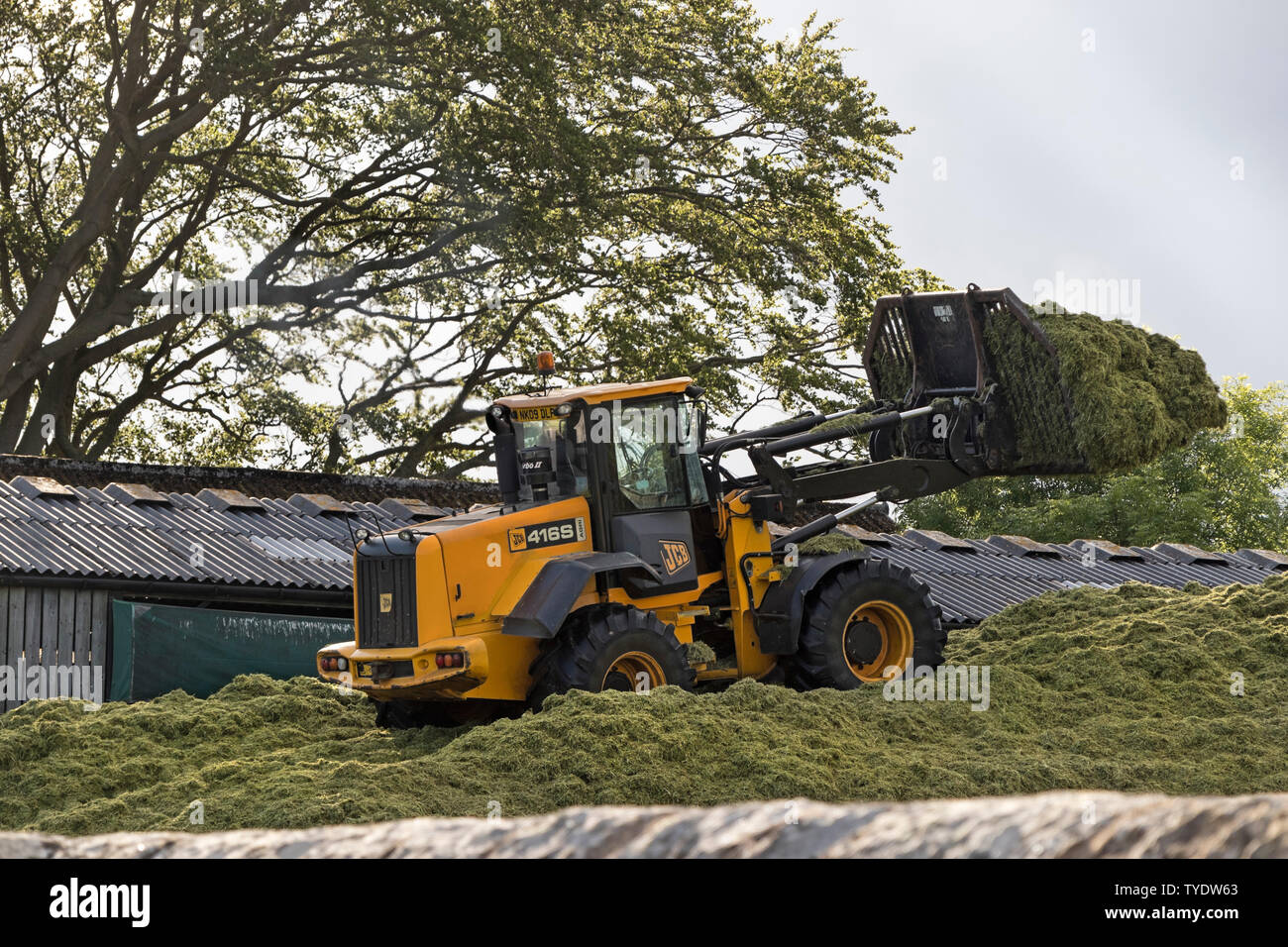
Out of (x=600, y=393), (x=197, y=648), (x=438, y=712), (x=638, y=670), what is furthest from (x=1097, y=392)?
(x=197, y=648)

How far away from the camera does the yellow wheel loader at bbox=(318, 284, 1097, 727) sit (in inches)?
393

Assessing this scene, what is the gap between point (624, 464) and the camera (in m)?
10.8

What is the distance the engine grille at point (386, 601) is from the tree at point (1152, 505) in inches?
1460

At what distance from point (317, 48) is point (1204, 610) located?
1753 cm

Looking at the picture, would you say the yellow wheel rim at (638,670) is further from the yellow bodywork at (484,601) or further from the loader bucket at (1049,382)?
the loader bucket at (1049,382)

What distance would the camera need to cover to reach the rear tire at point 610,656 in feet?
31.7

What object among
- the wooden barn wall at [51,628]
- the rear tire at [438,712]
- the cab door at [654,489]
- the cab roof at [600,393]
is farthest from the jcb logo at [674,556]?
the wooden barn wall at [51,628]

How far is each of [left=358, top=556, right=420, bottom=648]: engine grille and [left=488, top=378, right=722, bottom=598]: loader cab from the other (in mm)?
1291

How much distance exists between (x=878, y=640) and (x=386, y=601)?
151 inches

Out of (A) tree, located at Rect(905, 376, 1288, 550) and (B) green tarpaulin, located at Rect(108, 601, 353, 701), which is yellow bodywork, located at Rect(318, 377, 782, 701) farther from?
(A) tree, located at Rect(905, 376, 1288, 550)

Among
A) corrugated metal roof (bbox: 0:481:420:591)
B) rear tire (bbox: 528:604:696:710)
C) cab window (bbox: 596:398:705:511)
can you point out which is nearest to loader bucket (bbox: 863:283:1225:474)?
cab window (bbox: 596:398:705:511)

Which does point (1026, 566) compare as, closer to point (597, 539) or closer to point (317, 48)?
point (597, 539)

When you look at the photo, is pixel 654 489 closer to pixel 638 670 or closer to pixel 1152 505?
pixel 638 670
